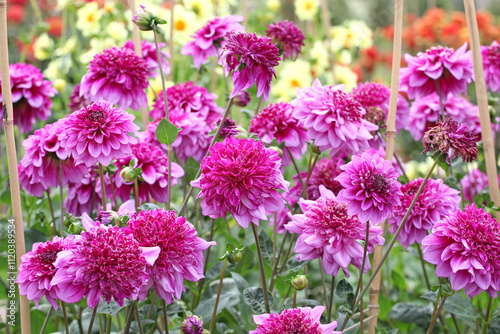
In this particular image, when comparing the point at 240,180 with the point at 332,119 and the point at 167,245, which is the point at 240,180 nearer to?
the point at 167,245

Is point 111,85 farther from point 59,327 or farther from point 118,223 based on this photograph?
point 59,327

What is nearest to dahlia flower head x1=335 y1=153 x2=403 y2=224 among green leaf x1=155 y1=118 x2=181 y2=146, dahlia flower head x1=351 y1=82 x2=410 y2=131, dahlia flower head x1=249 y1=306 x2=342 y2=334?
dahlia flower head x1=249 y1=306 x2=342 y2=334

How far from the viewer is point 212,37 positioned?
113 centimetres

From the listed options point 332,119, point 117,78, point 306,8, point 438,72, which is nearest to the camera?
point 332,119

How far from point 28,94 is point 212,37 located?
48 centimetres

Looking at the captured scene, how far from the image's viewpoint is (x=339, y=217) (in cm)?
79

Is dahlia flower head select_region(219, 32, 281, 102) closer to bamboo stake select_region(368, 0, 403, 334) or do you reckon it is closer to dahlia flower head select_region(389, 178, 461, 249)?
bamboo stake select_region(368, 0, 403, 334)

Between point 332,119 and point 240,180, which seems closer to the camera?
point 240,180

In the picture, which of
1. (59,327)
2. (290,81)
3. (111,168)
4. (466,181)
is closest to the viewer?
(111,168)

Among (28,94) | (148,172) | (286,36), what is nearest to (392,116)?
(286,36)

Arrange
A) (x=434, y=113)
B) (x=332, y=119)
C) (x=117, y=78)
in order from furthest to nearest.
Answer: (x=434, y=113), (x=117, y=78), (x=332, y=119)

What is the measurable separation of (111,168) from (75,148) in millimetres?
108

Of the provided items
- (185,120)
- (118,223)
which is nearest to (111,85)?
(185,120)

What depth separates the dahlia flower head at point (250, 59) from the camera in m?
0.77
